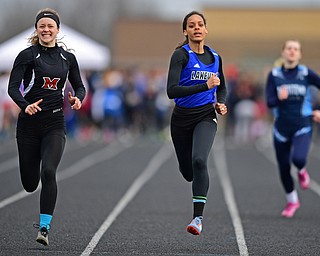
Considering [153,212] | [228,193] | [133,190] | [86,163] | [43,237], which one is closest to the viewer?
[43,237]

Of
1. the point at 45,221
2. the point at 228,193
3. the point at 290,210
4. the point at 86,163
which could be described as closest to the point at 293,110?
the point at 290,210

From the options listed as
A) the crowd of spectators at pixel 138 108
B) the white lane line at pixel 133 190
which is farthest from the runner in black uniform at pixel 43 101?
the crowd of spectators at pixel 138 108

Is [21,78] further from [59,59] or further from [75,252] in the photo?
[75,252]

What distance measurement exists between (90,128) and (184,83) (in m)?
21.2

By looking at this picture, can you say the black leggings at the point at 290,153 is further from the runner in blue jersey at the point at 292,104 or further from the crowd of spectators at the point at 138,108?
the crowd of spectators at the point at 138,108

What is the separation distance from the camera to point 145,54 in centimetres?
5509

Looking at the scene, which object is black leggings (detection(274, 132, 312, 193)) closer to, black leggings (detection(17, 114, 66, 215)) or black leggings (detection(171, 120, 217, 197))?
black leggings (detection(171, 120, 217, 197))

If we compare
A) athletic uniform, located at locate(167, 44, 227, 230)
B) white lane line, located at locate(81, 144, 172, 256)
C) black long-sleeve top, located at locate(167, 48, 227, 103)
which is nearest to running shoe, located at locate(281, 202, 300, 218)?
white lane line, located at locate(81, 144, 172, 256)

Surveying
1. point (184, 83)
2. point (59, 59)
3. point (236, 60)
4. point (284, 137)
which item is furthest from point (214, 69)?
point (236, 60)

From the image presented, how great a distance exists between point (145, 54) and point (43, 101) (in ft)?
153

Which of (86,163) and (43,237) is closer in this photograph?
(43,237)

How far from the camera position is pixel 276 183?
16516mm

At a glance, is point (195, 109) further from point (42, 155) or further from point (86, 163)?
point (86, 163)

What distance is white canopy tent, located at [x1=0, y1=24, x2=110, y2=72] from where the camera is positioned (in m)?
26.7
